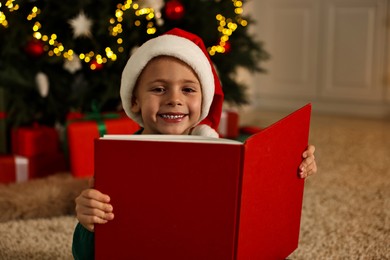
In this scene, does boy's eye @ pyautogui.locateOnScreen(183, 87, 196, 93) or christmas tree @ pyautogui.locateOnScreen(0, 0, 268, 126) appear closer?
boy's eye @ pyautogui.locateOnScreen(183, 87, 196, 93)

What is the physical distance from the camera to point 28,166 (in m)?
2.03

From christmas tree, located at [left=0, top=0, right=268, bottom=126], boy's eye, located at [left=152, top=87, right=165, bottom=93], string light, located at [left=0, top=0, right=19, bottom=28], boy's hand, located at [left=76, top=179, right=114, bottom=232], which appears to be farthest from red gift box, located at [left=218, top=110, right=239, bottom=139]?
boy's hand, located at [left=76, top=179, right=114, bottom=232]

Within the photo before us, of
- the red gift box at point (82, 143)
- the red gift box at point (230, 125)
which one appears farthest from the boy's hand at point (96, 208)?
the red gift box at point (230, 125)

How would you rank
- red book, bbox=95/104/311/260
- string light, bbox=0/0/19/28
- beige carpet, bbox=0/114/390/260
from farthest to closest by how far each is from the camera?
string light, bbox=0/0/19/28 → beige carpet, bbox=0/114/390/260 → red book, bbox=95/104/311/260

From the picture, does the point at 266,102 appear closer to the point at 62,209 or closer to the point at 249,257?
the point at 62,209

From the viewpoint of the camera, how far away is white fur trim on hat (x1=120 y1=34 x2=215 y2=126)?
1.07m

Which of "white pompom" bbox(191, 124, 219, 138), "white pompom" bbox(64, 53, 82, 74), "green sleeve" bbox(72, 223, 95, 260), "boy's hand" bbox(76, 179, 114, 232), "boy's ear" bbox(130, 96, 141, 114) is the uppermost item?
"white pompom" bbox(64, 53, 82, 74)

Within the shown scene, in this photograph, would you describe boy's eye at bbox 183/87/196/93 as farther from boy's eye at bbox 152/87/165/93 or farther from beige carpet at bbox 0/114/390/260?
beige carpet at bbox 0/114/390/260

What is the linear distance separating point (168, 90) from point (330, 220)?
81 cm

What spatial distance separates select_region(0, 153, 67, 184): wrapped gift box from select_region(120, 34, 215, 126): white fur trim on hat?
3.24ft

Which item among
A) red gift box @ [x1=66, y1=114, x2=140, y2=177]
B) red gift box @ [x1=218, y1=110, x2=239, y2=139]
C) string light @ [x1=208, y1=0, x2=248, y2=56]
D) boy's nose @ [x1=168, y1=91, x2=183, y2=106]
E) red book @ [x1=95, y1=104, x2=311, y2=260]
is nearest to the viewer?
red book @ [x1=95, y1=104, x2=311, y2=260]

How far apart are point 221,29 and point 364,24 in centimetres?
147

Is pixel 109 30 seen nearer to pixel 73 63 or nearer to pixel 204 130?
pixel 73 63

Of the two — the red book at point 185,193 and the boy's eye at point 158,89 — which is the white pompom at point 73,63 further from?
the red book at point 185,193
